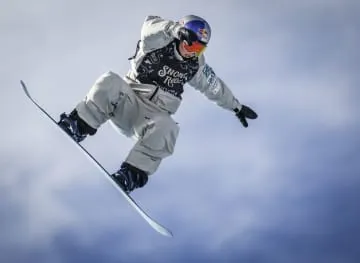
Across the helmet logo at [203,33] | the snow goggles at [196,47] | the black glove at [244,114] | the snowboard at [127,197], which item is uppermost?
the black glove at [244,114]

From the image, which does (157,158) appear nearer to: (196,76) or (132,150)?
(132,150)

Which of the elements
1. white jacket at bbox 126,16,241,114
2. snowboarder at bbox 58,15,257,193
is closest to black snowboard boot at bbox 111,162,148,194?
snowboarder at bbox 58,15,257,193

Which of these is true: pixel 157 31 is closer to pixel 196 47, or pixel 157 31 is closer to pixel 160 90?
pixel 196 47

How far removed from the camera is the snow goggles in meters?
11.1

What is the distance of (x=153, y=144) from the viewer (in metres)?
11.2

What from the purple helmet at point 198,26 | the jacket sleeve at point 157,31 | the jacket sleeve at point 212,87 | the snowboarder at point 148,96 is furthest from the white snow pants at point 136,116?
the purple helmet at point 198,26

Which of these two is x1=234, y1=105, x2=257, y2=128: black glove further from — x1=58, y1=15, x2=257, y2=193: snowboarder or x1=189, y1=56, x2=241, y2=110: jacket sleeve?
x1=58, y1=15, x2=257, y2=193: snowboarder

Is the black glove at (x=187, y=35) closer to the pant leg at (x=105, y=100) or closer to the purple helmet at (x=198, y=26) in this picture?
the purple helmet at (x=198, y=26)

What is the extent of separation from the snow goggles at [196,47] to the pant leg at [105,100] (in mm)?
1221

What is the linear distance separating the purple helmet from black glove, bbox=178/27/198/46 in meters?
0.06

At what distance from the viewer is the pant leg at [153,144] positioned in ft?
36.7

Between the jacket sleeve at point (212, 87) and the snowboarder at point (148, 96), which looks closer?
the snowboarder at point (148, 96)

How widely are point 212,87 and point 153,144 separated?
2.21m

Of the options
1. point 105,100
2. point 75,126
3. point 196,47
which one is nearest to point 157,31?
point 196,47
